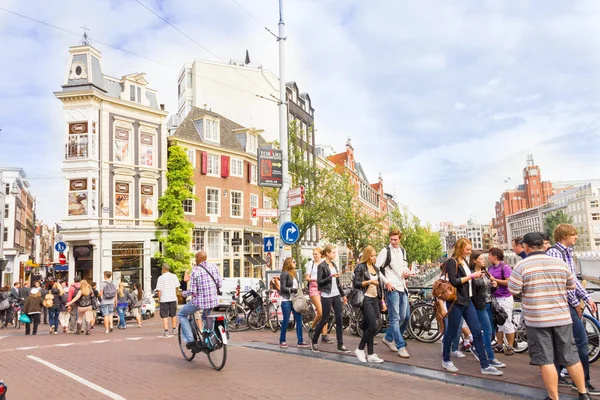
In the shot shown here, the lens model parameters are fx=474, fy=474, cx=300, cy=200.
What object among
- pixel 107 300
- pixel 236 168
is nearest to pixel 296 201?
pixel 107 300

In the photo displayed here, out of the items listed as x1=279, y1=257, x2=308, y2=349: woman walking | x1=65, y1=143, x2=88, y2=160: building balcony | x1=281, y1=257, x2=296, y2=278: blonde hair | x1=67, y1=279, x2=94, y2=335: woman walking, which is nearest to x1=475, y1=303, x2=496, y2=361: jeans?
x1=279, y1=257, x2=308, y2=349: woman walking

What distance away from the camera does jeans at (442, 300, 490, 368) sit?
639 cm

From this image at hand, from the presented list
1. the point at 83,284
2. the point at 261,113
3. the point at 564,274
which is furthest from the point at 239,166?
the point at 564,274

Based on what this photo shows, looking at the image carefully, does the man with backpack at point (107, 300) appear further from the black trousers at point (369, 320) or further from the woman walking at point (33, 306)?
the black trousers at point (369, 320)

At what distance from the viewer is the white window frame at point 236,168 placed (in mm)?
35000

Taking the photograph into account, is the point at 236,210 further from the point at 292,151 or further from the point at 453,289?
the point at 453,289

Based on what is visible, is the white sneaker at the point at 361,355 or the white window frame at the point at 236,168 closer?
the white sneaker at the point at 361,355

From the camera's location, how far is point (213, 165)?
33562 millimetres

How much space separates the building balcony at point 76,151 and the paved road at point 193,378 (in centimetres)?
1903

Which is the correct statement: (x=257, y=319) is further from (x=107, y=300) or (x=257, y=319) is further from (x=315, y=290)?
(x=107, y=300)

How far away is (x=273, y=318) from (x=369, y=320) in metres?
5.48

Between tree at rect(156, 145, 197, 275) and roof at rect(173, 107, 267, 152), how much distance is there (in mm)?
1848

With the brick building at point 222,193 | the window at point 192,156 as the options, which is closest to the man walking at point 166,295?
the brick building at point 222,193

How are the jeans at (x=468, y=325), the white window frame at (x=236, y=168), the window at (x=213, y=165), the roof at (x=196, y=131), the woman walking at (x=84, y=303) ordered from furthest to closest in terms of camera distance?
the white window frame at (x=236, y=168) < the window at (x=213, y=165) < the roof at (x=196, y=131) < the woman walking at (x=84, y=303) < the jeans at (x=468, y=325)
